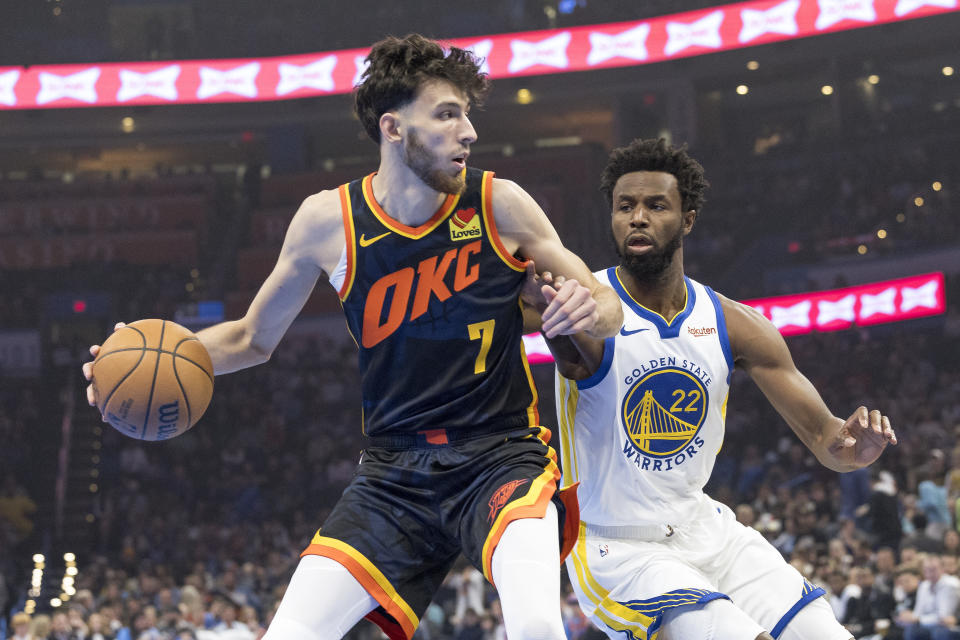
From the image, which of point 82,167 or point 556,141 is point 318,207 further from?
point 82,167

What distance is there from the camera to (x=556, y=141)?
26984 millimetres

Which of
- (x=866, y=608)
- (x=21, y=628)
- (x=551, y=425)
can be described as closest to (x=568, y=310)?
(x=866, y=608)

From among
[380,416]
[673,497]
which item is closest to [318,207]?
[380,416]

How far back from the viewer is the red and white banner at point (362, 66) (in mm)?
20391

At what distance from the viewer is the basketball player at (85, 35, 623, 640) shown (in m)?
3.56

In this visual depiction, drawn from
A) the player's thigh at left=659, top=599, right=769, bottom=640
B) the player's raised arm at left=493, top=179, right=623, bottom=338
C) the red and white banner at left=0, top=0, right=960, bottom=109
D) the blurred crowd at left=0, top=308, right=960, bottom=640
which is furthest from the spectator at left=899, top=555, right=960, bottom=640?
the red and white banner at left=0, top=0, right=960, bottom=109

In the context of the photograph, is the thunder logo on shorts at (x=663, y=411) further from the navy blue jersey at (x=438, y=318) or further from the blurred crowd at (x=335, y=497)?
the blurred crowd at (x=335, y=497)

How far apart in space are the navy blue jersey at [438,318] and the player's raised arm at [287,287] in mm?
87

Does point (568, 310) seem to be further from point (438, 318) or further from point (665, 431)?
point (665, 431)

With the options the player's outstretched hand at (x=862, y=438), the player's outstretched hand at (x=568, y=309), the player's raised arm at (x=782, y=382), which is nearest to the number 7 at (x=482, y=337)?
the player's outstretched hand at (x=568, y=309)

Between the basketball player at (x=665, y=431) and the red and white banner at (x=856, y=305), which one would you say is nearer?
the basketball player at (x=665, y=431)

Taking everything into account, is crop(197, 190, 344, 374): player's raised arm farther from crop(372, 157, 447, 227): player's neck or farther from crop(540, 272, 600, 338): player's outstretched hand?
crop(540, 272, 600, 338): player's outstretched hand

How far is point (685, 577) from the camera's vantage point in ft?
12.9

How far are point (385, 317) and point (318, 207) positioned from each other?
485mm
